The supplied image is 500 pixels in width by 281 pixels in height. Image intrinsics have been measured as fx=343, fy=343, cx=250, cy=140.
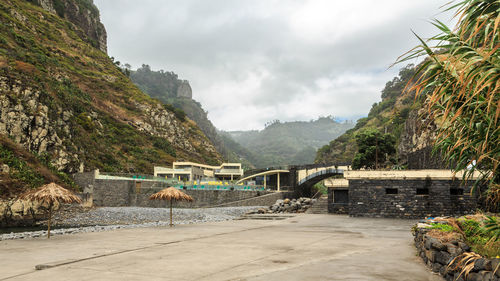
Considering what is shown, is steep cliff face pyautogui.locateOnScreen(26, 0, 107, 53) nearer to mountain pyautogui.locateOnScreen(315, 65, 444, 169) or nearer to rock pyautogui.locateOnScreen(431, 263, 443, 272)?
mountain pyautogui.locateOnScreen(315, 65, 444, 169)

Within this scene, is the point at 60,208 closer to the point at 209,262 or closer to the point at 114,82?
the point at 209,262

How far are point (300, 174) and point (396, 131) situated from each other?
40636 mm

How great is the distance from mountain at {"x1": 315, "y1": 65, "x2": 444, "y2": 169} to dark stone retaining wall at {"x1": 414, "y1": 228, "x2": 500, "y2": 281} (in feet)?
112

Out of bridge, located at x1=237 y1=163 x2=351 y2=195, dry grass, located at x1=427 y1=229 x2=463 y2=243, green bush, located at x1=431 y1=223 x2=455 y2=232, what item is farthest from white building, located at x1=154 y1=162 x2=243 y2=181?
dry grass, located at x1=427 y1=229 x2=463 y2=243

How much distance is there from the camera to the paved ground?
7.69m

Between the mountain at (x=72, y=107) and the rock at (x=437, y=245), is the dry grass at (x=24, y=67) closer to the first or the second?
the mountain at (x=72, y=107)

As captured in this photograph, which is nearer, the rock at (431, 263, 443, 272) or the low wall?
the rock at (431, 263, 443, 272)

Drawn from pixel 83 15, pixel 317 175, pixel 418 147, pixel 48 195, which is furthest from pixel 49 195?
pixel 83 15

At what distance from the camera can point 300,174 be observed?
61.9m

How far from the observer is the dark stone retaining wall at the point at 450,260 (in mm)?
5352

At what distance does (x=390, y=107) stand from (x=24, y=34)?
→ 10911 cm

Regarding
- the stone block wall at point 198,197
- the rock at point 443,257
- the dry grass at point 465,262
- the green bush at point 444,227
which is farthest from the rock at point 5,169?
the dry grass at point 465,262

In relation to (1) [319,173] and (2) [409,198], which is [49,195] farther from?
(1) [319,173]

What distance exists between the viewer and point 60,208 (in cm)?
3481
